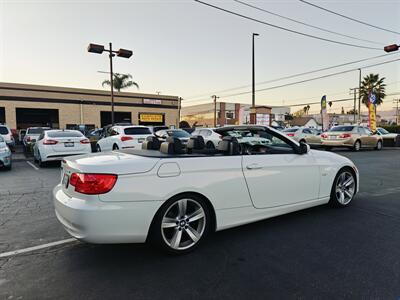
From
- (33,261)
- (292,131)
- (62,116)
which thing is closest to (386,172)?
(33,261)

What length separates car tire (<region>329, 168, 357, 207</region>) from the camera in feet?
15.7

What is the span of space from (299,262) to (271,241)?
56 cm

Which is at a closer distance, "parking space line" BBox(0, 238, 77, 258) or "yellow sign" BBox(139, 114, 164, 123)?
"parking space line" BBox(0, 238, 77, 258)

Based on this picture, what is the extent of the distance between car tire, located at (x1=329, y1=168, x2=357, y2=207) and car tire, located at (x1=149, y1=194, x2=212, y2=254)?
252cm

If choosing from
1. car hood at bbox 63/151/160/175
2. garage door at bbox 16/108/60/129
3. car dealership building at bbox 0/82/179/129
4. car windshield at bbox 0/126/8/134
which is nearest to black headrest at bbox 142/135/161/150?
car hood at bbox 63/151/160/175

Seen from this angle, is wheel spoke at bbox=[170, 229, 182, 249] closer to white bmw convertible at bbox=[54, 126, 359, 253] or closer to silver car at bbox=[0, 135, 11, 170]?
white bmw convertible at bbox=[54, 126, 359, 253]

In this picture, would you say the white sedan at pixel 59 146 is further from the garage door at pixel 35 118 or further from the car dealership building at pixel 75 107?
the garage door at pixel 35 118

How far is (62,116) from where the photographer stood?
101ft

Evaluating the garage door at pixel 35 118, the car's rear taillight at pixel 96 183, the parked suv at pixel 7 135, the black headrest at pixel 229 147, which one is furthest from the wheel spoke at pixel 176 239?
the garage door at pixel 35 118

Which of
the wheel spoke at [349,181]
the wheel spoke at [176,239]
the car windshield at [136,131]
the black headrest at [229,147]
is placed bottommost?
the wheel spoke at [176,239]

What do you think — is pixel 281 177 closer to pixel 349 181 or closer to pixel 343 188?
pixel 343 188

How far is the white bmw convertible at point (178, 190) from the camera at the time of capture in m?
2.84

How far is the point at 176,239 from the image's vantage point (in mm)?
3174

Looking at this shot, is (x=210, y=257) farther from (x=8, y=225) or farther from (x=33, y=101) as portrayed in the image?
(x=33, y=101)
